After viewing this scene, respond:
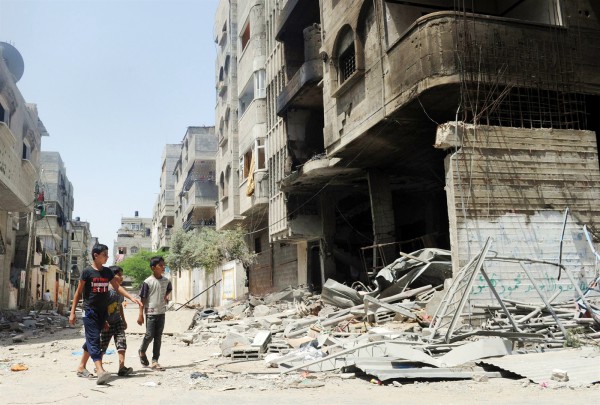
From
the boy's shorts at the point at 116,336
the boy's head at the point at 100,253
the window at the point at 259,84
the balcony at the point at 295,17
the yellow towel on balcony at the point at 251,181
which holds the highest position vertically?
the balcony at the point at 295,17

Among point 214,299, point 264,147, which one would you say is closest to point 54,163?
point 214,299

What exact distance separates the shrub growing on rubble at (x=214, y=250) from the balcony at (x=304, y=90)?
329 inches

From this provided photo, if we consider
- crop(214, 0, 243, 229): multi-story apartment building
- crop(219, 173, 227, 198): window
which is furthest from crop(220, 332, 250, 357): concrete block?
crop(219, 173, 227, 198): window

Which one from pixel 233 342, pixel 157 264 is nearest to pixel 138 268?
pixel 233 342

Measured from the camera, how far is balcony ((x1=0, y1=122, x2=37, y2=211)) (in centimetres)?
2005

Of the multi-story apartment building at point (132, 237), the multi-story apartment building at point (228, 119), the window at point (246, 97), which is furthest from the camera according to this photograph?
the multi-story apartment building at point (132, 237)

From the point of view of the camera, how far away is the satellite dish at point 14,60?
27.4 meters

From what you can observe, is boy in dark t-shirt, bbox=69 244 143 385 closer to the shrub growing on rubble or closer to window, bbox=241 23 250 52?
the shrub growing on rubble

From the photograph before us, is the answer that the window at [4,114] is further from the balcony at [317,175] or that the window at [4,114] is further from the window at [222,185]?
the window at [222,185]

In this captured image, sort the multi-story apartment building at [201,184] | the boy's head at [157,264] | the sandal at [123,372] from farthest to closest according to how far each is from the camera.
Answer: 1. the multi-story apartment building at [201,184]
2. the boy's head at [157,264]
3. the sandal at [123,372]

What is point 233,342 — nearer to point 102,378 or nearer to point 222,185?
point 102,378

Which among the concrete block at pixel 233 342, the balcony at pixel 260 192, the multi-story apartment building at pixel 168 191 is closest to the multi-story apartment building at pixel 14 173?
the balcony at pixel 260 192

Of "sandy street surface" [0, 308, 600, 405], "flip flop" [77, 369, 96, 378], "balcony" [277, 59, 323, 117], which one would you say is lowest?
"sandy street surface" [0, 308, 600, 405]

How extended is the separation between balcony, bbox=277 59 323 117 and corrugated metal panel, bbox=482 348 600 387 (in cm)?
1257
